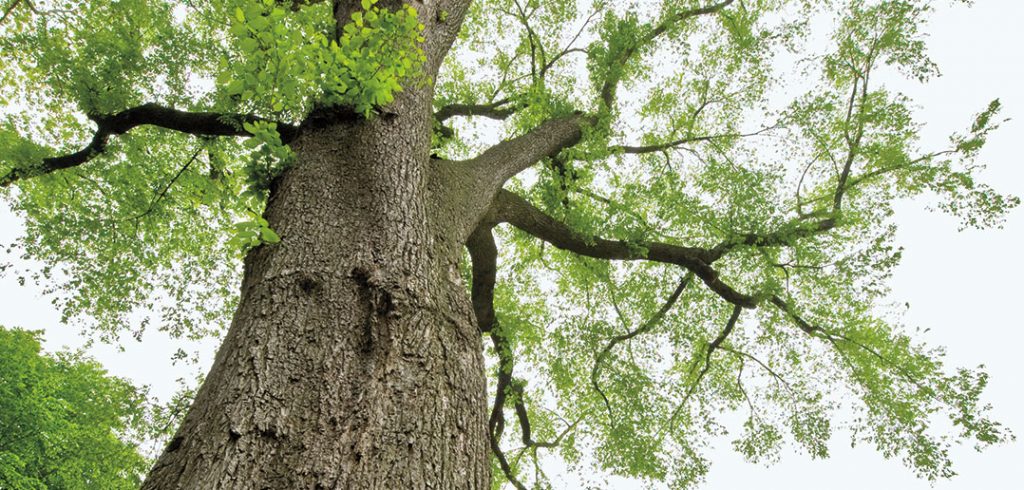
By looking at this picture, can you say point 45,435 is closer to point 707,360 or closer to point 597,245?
point 597,245

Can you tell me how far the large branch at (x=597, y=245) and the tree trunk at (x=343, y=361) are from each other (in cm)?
305

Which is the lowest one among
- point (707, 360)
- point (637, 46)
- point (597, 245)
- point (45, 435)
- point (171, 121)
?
point (45, 435)

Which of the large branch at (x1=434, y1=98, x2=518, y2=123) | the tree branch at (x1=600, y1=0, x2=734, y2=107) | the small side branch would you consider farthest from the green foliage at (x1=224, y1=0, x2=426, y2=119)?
the small side branch

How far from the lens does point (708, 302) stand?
29.0 feet

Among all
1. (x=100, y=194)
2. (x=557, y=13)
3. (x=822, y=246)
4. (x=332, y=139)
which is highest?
(x=557, y=13)

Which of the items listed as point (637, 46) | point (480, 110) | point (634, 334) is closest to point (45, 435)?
point (480, 110)

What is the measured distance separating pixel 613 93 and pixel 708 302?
12.2ft

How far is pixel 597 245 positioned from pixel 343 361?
5150mm

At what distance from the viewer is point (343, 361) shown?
1958 mm

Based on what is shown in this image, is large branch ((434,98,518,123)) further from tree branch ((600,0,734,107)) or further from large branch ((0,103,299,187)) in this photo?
large branch ((0,103,299,187))

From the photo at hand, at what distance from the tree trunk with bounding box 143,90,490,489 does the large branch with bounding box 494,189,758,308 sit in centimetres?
305

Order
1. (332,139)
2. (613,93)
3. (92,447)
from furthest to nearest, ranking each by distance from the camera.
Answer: (92,447)
(613,93)
(332,139)

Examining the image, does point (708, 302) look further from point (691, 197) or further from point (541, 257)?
point (541, 257)

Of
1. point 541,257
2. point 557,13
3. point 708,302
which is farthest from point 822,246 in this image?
point 557,13
